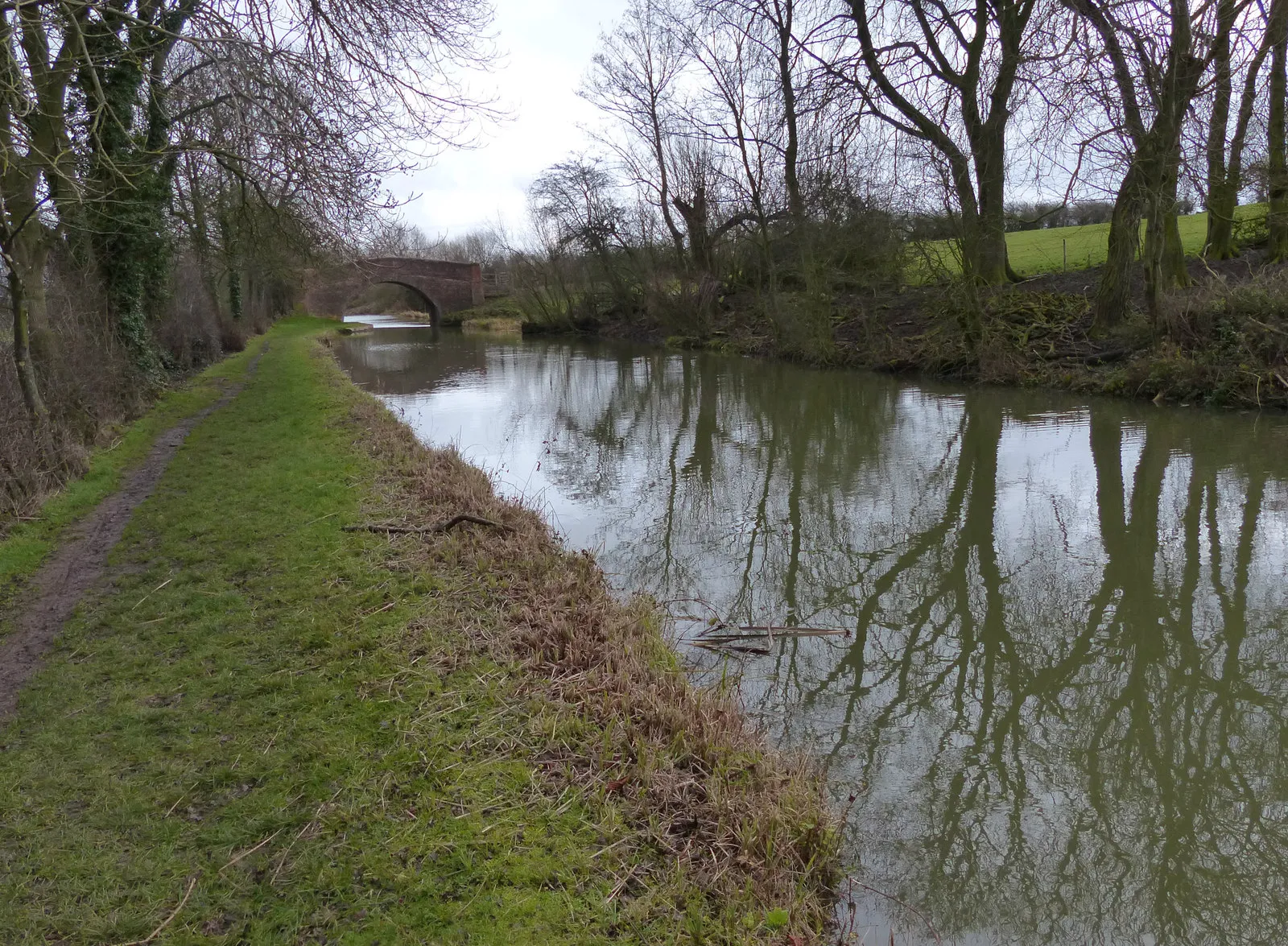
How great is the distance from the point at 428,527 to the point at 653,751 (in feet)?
11.5

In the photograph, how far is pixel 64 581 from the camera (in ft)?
18.7

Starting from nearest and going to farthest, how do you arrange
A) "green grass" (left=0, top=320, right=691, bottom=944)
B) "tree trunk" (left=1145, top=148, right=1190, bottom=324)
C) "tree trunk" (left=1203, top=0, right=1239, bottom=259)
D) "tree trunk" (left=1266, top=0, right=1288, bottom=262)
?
"green grass" (left=0, top=320, right=691, bottom=944)
"tree trunk" (left=1203, top=0, right=1239, bottom=259)
"tree trunk" (left=1266, top=0, right=1288, bottom=262)
"tree trunk" (left=1145, top=148, right=1190, bottom=324)

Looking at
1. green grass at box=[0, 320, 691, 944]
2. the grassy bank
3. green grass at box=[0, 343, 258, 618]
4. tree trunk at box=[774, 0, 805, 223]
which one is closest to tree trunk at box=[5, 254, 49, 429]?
green grass at box=[0, 343, 258, 618]

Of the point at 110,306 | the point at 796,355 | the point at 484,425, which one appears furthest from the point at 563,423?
the point at 796,355

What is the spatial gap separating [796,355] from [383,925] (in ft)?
66.2

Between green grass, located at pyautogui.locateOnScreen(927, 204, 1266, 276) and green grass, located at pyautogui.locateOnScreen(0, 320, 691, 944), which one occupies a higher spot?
green grass, located at pyautogui.locateOnScreen(927, 204, 1266, 276)

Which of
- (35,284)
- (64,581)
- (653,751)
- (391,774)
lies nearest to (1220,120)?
(653,751)

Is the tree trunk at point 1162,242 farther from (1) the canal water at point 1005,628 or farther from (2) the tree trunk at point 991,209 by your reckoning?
(2) the tree trunk at point 991,209

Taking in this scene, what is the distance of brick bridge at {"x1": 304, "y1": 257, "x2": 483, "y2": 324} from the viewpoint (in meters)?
48.8

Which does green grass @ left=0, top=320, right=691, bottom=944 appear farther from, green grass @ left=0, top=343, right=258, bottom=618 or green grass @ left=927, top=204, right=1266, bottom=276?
green grass @ left=927, top=204, right=1266, bottom=276

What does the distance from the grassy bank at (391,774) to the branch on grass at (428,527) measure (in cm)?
49

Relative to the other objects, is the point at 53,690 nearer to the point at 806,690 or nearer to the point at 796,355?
the point at 806,690

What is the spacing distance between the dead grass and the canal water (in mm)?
352

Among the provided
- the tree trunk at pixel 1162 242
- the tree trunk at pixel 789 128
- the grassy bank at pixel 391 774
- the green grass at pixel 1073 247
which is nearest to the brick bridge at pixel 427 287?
the tree trunk at pixel 789 128
